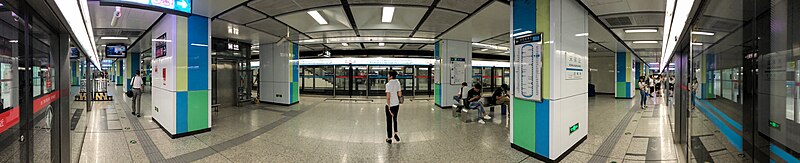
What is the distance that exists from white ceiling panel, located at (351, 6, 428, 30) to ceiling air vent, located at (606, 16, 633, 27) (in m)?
3.52

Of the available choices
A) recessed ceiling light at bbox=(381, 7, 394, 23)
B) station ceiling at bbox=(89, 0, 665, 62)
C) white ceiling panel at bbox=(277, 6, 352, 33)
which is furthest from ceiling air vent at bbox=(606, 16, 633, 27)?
white ceiling panel at bbox=(277, 6, 352, 33)

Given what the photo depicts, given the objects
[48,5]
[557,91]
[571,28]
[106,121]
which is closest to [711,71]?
[557,91]

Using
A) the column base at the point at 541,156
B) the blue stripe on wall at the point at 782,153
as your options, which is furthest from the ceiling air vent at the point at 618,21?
the blue stripe on wall at the point at 782,153

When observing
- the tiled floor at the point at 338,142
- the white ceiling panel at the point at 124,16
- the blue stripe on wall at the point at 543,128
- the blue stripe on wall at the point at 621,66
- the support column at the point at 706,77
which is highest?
the white ceiling panel at the point at 124,16

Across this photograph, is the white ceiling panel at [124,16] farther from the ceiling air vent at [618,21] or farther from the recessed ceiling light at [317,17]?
the ceiling air vent at [618,21]

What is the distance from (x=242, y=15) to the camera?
4766 millimetres

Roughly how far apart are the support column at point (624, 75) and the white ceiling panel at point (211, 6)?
559 inches

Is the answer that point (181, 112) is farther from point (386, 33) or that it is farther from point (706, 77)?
point (706, 77)

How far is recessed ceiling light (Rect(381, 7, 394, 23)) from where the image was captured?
15.6 ft

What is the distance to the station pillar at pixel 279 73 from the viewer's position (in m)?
8.53

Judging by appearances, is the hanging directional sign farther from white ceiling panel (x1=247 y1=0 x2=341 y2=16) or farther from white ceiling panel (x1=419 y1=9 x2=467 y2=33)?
white ceiling panel (x1=419 y1=9 x2=467 y2=33)

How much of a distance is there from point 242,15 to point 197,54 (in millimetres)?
964

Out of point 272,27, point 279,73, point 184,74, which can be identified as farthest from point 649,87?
point 184,74

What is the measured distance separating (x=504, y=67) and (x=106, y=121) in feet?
49.9
